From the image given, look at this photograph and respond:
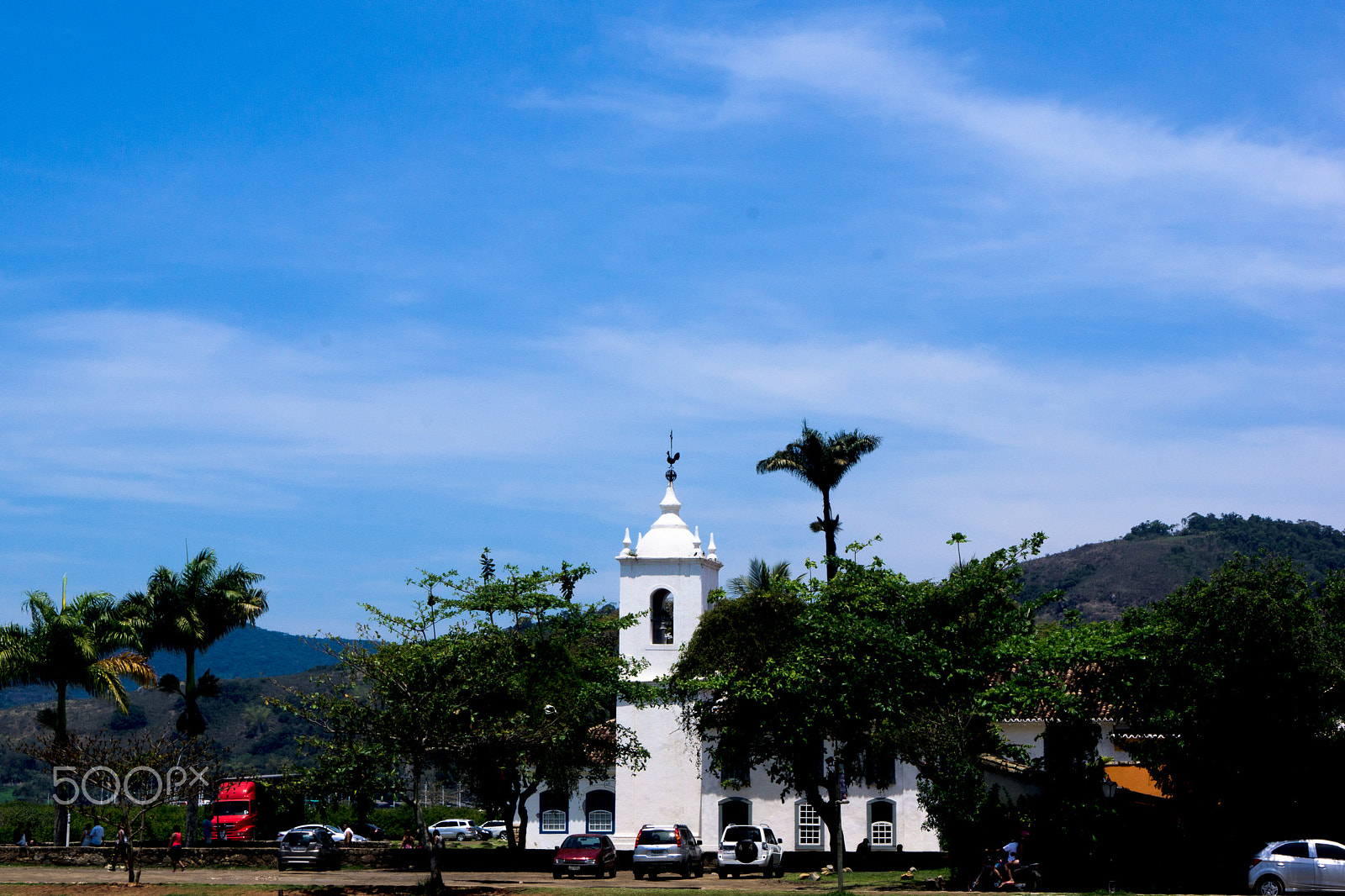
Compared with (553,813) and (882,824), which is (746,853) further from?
(553,813)

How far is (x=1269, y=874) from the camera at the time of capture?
30.5 meters

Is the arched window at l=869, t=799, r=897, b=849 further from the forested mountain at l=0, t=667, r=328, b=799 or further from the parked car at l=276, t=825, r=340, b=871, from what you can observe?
the forested mountain at l=0, t=667, r=328, b=799

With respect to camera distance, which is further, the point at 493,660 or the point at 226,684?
the point at 226,684

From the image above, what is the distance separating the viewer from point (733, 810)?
47125 millimetres

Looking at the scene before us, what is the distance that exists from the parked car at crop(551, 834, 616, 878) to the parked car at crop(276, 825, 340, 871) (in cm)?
698

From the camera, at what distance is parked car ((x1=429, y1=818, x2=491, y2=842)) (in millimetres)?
64438

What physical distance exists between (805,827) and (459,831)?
952 inches

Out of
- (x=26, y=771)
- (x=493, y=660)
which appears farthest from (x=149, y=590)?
(x=26, y=771)

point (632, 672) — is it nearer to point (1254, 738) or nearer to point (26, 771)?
point (1254, 738)

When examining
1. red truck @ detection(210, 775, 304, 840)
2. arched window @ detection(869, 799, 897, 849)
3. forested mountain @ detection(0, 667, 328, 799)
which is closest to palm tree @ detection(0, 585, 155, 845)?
red truck @ detection(210, 775, 304, 840)

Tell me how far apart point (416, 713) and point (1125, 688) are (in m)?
17.5

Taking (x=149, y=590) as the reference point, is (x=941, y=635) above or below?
below

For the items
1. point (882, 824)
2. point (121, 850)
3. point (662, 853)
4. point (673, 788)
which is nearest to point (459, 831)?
point (673, 788)

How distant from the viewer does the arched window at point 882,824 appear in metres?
45.4
